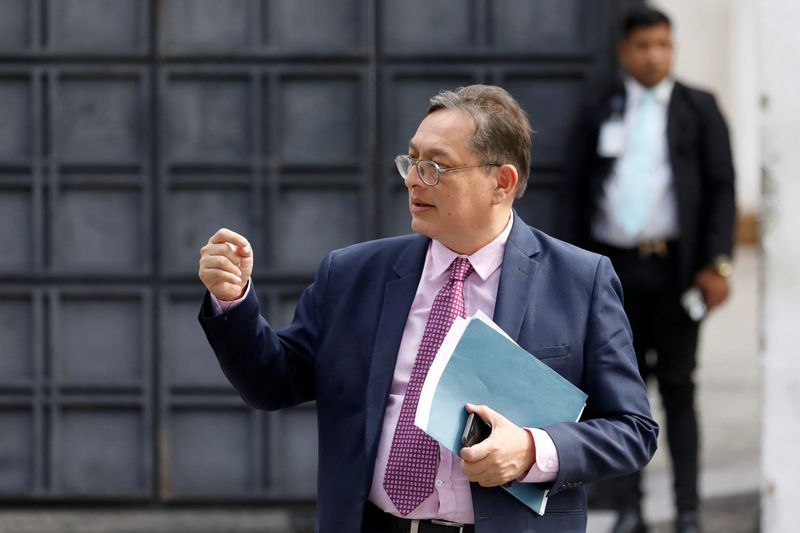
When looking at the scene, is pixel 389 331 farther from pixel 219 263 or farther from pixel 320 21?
pixel 320 21

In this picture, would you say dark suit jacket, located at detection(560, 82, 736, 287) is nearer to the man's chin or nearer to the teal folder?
the man's chin

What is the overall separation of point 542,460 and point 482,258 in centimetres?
53

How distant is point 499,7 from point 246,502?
2.48m

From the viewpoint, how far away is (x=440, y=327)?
3.25 metres

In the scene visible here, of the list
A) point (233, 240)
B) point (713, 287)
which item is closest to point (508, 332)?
point (233, 240)

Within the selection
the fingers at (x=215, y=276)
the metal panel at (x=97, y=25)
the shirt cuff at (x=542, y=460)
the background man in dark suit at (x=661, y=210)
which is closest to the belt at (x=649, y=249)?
the background man in dark suit at (x=661, y=210)

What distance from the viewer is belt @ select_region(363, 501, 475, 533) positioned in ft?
10.4

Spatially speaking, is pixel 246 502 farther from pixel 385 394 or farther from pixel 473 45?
pixel 385 394

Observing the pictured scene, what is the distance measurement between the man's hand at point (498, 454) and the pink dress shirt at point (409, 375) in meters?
0.03

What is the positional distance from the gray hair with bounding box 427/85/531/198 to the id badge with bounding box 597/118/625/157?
285cm

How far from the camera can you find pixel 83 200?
6.56m

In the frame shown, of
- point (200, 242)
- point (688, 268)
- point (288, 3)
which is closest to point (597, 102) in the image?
point (688, 268)

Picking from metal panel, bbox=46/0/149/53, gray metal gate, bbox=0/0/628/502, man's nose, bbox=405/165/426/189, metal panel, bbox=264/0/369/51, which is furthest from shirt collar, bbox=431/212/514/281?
metal panel, bbox=46/0/149/53

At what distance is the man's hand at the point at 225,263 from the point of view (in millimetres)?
3107
